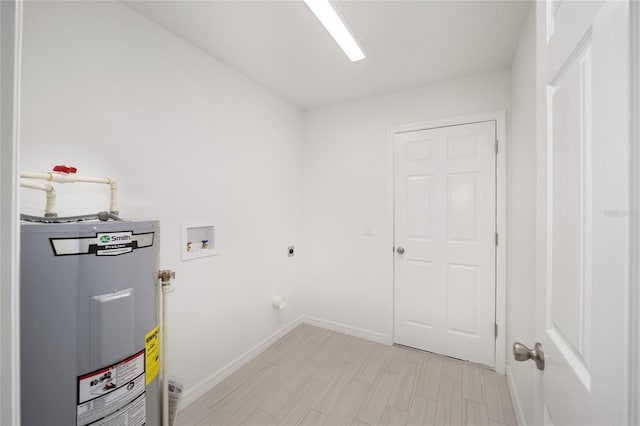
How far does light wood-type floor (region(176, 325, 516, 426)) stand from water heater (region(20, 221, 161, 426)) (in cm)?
93

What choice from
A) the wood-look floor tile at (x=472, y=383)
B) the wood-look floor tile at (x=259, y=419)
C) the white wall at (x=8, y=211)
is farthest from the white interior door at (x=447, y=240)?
the white wall at (x=8, y=211)

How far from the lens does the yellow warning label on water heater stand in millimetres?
1024

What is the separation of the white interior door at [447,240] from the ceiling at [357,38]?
57 centimetres

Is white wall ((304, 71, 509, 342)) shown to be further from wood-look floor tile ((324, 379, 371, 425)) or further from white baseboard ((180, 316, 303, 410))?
wood-look floor tile ((324, 379, 371, 425))

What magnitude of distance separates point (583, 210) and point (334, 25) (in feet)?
5.02

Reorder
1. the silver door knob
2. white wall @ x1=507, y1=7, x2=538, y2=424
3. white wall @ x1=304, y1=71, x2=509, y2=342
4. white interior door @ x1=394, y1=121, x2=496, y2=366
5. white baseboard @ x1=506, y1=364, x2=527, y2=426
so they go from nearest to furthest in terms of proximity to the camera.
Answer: the silver door knob < white wall @ x1=507, y1=7, x2=538, y2=424 < white baseboard @ x1=506, y1=364, x2=527, y2=426 < white interior door @ x1=394, y1=121, x2=496, y2=366 < white wall @ x1=304, y1=71, x2=509, y2=342

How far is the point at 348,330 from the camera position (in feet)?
9.11

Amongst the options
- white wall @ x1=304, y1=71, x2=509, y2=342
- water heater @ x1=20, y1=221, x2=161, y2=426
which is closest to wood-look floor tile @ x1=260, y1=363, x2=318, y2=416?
white wall @ x1=304, y1=71, x2=509, y2=342

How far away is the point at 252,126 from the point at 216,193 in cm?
77

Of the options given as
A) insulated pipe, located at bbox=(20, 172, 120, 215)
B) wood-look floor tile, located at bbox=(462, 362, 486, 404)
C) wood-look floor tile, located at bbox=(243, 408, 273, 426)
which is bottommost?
wood-look floor tile, located at bbox=(243, 408, 273, 426)

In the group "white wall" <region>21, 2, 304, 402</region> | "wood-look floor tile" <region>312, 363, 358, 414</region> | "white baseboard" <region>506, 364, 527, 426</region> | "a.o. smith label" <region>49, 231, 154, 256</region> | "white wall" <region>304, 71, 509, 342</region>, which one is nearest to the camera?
"a.o. smith label" <region>49, 231, 154, 256</region>

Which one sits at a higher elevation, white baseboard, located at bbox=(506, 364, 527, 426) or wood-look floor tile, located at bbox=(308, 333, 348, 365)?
white baseboard, located at bbox=(506, 364, 527, 426)

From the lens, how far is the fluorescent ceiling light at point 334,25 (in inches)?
51.3

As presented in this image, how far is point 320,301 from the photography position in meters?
2.97
